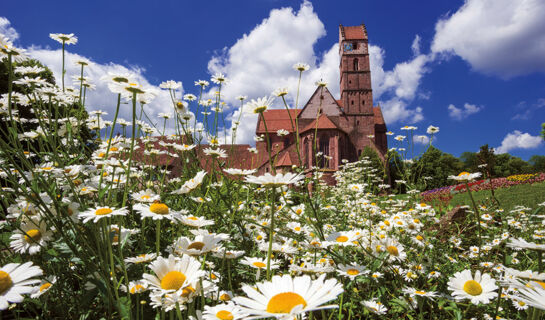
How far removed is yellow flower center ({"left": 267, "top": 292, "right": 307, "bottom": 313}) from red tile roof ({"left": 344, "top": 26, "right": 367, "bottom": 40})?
3544 centimetres

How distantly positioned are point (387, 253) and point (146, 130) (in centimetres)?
307

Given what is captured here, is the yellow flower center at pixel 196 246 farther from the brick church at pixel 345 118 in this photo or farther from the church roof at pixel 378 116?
the church roof at pixel 378 116

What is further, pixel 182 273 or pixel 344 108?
pixel 344 108

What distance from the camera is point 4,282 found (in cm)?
74

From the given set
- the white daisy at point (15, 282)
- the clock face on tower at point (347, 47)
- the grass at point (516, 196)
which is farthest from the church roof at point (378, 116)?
the white daisy at point (15, 282)

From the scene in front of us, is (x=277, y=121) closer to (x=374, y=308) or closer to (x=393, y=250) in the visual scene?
(x=393, y=250)

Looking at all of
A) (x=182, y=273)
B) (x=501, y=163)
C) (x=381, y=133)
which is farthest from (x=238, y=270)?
(x=501, y=163)

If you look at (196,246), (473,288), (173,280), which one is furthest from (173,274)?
(473,288)

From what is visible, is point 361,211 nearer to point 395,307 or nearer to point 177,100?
point 395,307

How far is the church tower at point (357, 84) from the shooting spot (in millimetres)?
29109

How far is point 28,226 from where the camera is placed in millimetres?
1374

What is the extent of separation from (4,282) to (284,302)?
756 millimetres

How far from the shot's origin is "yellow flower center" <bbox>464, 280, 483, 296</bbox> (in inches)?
45.9

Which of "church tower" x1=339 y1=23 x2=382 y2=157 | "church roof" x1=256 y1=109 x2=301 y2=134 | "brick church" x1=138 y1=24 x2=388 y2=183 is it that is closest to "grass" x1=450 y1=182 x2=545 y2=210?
"brick church" x1=138 y1=24 x2=388 y2=183
